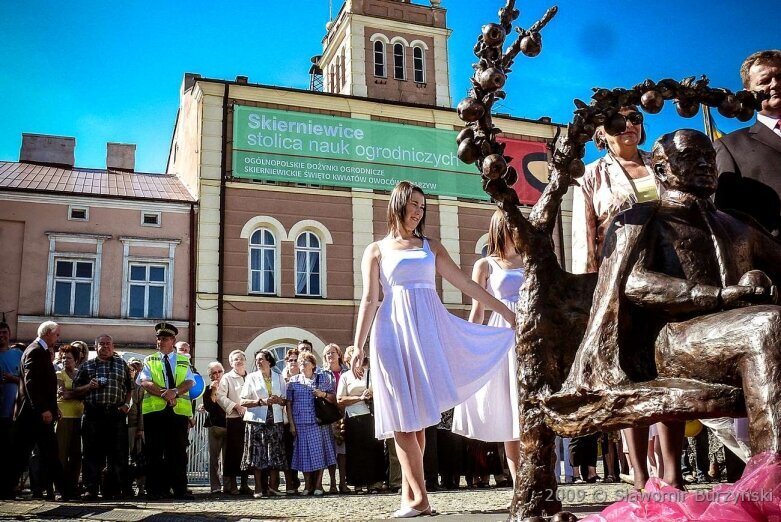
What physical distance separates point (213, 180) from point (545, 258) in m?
20.2

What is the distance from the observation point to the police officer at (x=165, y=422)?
8906 millimetres

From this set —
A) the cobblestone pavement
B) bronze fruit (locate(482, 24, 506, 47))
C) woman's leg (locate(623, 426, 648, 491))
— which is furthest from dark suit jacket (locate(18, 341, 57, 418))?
bronze fruit (locate(482, 24, 506, 47))

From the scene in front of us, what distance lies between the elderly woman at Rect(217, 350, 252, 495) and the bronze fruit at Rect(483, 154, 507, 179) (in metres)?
7.60

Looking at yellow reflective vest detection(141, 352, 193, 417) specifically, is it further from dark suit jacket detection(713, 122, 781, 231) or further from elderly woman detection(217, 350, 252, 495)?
dark suit jacket detection(713, 122, 781, 231)

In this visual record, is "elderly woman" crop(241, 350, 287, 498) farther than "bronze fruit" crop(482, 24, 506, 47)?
Yes

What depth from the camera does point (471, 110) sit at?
10.2 ft

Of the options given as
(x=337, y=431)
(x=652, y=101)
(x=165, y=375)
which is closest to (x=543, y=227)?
(x=652, y=101)

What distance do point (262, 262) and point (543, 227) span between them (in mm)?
19769

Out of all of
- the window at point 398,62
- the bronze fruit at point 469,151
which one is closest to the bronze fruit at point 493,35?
the bronze fruit at point 469,151

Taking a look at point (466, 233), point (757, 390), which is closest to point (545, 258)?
point (757, 390)

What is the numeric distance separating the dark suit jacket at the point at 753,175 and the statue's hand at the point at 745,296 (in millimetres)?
947

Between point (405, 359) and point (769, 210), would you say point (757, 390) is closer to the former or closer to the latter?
point (769, 210)

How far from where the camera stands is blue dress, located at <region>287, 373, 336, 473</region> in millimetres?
9352

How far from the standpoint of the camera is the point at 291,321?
2198 centimetres
